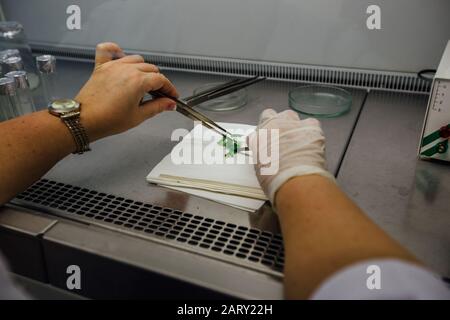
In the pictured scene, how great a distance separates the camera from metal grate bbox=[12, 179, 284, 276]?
0.79 m

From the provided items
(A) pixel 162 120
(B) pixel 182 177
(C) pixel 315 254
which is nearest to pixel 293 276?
(C) pixel 315 254

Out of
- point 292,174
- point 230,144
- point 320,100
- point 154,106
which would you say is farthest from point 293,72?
point 292,174

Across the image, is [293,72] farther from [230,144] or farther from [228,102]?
[230,144]

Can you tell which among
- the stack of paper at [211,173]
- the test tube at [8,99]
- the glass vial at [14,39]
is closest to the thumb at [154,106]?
the stack of paper at [211,173]

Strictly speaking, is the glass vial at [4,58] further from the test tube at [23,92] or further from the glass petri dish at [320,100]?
the glass petri dish at [320,100]

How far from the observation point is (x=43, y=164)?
38.0 inches

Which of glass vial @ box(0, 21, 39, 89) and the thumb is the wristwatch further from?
glass vial @ box(0, 21, 39, 89)

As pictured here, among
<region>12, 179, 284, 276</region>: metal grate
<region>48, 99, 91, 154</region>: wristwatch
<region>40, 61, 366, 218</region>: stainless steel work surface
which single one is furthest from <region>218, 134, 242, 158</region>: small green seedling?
<region>48, 99, 91, 154</region>: wristwatch

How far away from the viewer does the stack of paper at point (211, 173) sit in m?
0.94

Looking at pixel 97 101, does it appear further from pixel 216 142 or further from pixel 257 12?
pixel 257 12

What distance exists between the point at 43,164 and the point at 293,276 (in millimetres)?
644

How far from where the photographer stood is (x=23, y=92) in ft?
4.17

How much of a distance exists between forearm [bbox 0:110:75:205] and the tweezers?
27 cm

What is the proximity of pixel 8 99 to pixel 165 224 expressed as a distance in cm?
71
